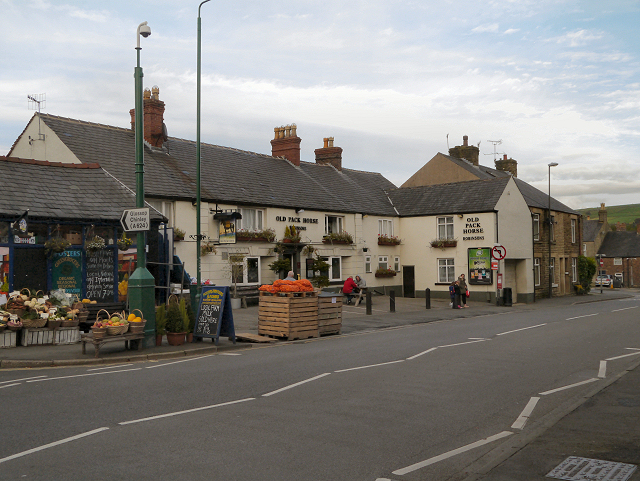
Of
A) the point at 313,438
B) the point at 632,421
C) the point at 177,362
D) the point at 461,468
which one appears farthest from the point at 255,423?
the point at 177,362

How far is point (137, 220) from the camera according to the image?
13.7 m

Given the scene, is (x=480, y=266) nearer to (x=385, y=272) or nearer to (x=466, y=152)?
(x=385, y=272)

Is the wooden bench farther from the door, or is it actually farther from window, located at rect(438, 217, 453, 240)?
the door

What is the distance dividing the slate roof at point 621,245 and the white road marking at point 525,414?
7673 centimetres

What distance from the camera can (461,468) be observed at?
5.70 metres

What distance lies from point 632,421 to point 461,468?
9.92ft

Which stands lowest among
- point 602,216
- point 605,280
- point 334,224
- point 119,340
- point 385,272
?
point 605,280

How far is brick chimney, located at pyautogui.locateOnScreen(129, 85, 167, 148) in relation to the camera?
2872 cm

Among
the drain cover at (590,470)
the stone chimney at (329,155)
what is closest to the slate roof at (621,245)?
the stone chimney at (329,155)

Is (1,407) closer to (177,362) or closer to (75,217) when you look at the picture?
(177,362)

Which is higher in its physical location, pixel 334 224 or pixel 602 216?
pixel 602 216

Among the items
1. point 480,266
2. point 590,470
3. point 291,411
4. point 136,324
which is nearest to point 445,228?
point 480,266

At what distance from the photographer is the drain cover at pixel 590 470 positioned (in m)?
5.32

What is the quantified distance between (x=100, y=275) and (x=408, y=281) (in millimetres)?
24122
